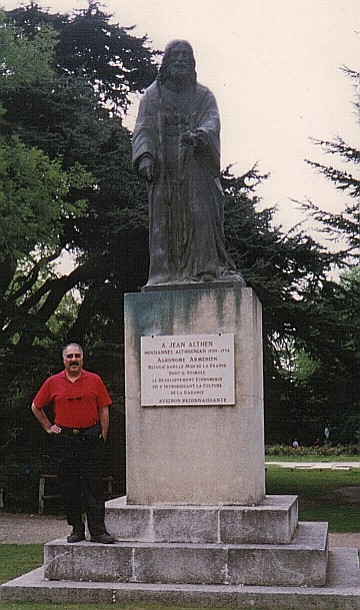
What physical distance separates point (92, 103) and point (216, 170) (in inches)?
565

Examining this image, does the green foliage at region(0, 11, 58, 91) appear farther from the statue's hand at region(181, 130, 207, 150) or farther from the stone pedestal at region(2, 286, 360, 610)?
the stone pedestal at region(2, 286, 360, 610)

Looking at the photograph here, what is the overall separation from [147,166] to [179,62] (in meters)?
1.18

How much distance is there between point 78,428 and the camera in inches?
371

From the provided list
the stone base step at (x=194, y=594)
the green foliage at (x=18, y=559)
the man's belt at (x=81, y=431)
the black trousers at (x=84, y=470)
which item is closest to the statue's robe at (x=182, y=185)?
the man's belt at (x=81, y=431)

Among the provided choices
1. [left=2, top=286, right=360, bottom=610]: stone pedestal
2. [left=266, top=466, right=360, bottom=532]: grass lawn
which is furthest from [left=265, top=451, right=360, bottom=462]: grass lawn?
[left=2, top=286, right=360, bottom=610]: stone pedestal

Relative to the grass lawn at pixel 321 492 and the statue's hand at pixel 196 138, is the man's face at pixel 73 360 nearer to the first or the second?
the statue's hand at pixel 196 138

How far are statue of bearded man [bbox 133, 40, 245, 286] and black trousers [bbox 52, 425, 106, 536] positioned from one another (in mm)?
1957

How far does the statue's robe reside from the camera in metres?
10.6

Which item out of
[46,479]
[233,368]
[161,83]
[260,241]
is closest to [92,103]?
[260,241]

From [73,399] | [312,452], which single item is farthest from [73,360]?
[312,452]

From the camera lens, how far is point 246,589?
8844 mm

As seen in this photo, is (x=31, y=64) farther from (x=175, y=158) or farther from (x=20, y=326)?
(x=175, y=158)

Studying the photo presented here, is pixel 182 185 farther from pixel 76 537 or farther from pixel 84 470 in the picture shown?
pixel 76 537

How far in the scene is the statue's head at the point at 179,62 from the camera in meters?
10.8
